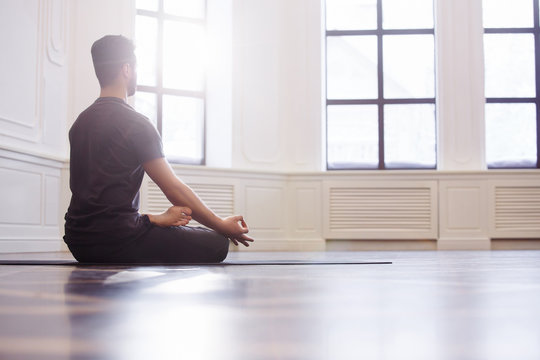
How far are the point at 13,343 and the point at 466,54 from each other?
7.81 meters

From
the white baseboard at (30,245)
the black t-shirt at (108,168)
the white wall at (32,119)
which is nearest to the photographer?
the black t-shirt at (108,168)

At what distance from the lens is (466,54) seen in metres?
7.98

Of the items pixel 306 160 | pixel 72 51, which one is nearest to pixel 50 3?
pixel 72 51

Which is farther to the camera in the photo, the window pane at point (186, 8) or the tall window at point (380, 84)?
the tall window at point (380, 84)

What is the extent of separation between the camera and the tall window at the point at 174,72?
7.79 metres

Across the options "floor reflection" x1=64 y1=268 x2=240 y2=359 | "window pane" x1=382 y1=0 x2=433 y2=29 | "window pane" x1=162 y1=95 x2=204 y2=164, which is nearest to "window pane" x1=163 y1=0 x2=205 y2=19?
"window pane" x1=162 y1=95 x2=204 y2=164

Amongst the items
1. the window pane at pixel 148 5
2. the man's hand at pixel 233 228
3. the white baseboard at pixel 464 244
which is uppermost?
the window pane at pixel 148 5

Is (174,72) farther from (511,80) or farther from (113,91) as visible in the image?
(113,91)

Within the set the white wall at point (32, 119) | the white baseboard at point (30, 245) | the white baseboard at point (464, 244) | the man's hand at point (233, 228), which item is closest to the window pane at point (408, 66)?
the white baseboard at point (464, 244)

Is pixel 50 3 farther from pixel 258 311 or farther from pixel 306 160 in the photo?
pixel 258 311

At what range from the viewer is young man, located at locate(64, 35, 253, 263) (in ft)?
9.03

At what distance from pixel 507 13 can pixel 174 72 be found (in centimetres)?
400

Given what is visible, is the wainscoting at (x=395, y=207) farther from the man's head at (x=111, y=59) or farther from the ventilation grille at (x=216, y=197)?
the man's head at (x=111, y=59)

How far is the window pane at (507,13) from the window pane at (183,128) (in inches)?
140
